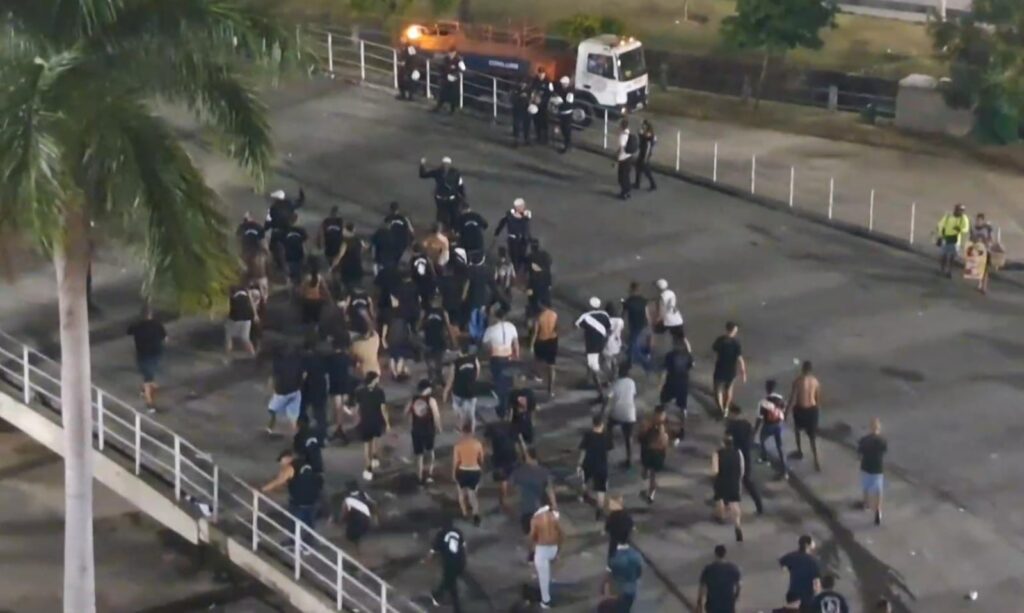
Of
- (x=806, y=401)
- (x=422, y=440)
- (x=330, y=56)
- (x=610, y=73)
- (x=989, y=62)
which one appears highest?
(x=989, y=62)

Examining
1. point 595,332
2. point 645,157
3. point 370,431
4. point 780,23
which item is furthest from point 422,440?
point 780,23

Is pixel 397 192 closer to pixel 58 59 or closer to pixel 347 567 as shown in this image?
pixel 347 567

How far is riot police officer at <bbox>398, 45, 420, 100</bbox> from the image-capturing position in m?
40.2

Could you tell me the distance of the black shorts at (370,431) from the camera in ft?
79.0

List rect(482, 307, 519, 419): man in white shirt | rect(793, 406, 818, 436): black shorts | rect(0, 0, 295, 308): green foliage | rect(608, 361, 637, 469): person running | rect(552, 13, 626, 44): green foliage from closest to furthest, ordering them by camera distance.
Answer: rect(0, 0, 295, 308): green foliage, rect(608, 361, 637, 469): person running, rect(793, 406, 818, 436): black shorts, rect(482, 307, 519, 419): man in white shirt, rect(552, 13, 626, 44): green foliage

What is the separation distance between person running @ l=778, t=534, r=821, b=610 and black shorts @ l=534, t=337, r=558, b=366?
6459 millimetres

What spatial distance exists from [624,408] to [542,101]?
540 inches

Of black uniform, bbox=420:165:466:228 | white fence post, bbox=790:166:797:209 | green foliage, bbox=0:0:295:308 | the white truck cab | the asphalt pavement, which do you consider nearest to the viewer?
green foliage, bbox=0:0:295:308

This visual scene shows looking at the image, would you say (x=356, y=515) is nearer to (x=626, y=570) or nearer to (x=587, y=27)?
(x=626, y=570)

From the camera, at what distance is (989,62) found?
129 ft

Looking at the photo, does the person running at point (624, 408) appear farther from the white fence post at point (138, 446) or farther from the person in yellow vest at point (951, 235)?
the person in yellow vest at point (951, 235)

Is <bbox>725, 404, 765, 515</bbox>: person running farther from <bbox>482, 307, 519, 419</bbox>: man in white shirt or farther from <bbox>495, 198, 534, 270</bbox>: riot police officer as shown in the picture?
<bbox>495, 198, 534, 270</bbox>: riot police officer

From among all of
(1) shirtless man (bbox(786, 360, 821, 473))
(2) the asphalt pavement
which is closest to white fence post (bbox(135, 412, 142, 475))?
(2) the asphalt pavement

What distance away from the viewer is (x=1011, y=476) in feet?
85.8
